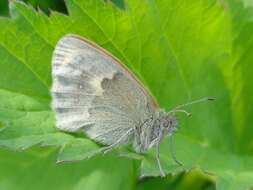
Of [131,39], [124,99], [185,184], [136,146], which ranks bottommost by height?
[185,184]

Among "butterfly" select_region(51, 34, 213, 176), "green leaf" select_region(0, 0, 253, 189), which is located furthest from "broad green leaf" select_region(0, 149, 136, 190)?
"butterfly" select_region(51, 34, 213, 176)

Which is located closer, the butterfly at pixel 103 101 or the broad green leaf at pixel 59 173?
the butterfly at pixel 103 101

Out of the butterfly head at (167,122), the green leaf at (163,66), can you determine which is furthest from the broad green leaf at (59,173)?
the butterfly head at (167,122)

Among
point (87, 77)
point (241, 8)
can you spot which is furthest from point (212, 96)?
point (87, 77)

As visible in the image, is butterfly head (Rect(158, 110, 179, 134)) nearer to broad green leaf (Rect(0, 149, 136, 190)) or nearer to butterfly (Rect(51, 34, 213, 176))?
butterfly (Rect(51, 34, 213, 176))

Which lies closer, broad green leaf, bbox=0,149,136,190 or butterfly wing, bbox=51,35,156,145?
butterfly wing, bbox=51,35,156,145

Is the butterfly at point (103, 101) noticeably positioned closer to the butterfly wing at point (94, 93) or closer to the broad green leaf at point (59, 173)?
the butterfly wing at point (94, 93)

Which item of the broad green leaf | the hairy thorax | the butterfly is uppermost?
the butterfly

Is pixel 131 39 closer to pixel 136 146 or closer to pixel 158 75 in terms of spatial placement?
pixel 158 75
